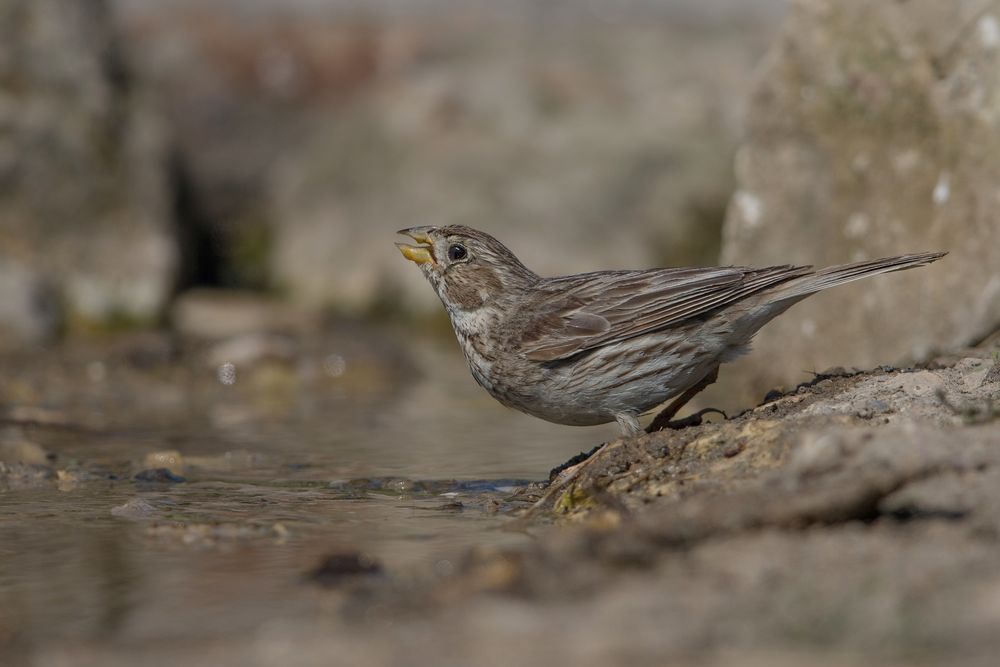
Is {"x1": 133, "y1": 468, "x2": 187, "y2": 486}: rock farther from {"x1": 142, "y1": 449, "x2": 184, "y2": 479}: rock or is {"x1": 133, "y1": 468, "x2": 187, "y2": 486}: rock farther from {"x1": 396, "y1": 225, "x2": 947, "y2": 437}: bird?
{"x1": 396, "y1": 225, "x2": 947, "y2": 437}: bird

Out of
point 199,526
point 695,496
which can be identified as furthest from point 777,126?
point 199,526

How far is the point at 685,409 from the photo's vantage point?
9.30m

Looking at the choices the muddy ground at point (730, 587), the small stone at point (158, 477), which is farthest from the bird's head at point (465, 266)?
the muddy ground at point (730, 587)

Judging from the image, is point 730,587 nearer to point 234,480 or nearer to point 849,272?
point 849,272

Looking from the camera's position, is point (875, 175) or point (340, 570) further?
point (875, 175)

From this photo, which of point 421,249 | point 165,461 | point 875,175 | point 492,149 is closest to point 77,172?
point 492,149

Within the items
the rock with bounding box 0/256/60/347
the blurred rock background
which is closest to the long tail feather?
the blurred rock background

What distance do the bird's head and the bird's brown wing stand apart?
1.08 feet

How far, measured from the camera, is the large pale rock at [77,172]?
12844 millimetres

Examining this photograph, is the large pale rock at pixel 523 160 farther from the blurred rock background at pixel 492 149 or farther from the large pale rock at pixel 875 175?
the large pale rock at pixel 875 175

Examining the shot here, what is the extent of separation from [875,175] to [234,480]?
430 cm

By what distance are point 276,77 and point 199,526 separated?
41.6 ft

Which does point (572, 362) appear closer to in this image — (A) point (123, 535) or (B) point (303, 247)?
(A) point (123, 535)

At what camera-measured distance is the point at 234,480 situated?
6891 millimetres
